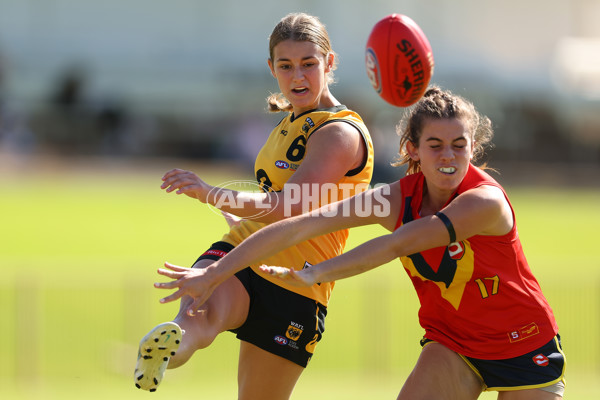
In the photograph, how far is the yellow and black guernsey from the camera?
482 cm

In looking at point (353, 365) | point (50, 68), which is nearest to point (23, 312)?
point (353, 365)

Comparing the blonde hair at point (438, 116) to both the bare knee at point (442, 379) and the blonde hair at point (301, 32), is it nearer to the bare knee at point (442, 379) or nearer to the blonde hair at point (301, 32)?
the blonde hair at point (301, 32)

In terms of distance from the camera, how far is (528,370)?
432 centimetres

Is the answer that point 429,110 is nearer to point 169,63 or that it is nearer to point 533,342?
point 533,342

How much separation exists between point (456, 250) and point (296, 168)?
3.30 ft

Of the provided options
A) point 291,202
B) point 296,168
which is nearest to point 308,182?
point 291,202

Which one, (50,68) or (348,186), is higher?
(348,186)

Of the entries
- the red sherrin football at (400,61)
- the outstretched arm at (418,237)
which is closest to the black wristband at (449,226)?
the outstretched arm at (418,237)

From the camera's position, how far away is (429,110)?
14.2 ft

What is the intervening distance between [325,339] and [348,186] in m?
8.56

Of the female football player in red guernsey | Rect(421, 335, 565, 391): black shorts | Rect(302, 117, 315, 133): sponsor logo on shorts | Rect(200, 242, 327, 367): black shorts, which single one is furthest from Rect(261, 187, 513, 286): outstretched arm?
Result: Rect(302, 117, 315, 133): sponsor logo on shorts

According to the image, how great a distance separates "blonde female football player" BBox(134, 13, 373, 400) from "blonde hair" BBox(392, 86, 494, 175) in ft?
1.05

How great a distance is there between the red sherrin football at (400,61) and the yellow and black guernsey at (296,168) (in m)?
0.29

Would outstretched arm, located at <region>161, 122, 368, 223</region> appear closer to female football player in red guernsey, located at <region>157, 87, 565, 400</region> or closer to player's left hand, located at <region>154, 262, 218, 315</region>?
female football player in red guernsey, located at <region>157, 87, 565, 400</region>
